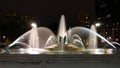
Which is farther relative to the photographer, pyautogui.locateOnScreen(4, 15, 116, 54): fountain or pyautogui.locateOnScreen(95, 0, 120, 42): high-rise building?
pyautogui.locateOnScreen(95, 0, 120, 42): high-rise building

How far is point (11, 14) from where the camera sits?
330ft

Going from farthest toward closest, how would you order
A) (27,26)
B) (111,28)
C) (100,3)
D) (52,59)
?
1. (100,3)
2. (111,28)
3. (27,26)
4. (52,59)

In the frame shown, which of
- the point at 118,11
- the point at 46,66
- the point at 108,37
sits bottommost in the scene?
the point at 46,66

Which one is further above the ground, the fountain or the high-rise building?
the high-rise building

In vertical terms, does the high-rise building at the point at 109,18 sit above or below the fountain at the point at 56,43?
above

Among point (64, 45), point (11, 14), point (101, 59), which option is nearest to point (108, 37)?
point (11, 14)

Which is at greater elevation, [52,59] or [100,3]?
[100,3]

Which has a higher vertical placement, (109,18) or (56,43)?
(109,18)

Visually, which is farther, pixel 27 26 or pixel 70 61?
pixel 27 26

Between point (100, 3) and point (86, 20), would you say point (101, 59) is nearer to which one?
point (86, 20)

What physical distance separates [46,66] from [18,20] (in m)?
88.2

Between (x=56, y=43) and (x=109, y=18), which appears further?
(x=109, y=18)

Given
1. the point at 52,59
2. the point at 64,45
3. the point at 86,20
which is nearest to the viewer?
the point at 52,59

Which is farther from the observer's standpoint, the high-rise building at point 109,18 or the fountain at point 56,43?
the high-rise building at point 109,18
